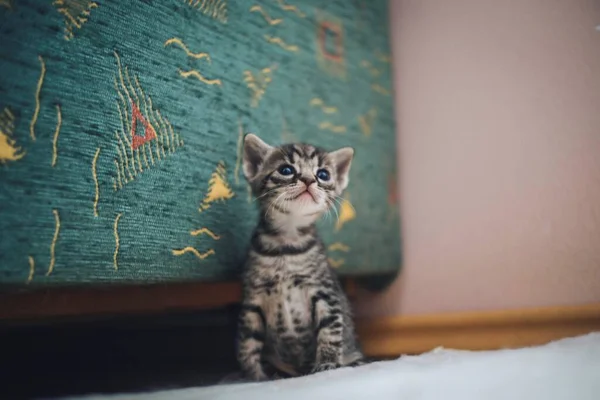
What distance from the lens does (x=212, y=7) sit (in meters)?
1.04

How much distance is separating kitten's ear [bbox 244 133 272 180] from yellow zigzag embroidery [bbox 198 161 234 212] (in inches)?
2.2

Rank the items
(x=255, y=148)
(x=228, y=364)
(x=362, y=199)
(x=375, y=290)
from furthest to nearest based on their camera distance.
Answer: (x=375, y=290) → (x=362, y=199) → (x=228, y=364) → (x=255, y=148)

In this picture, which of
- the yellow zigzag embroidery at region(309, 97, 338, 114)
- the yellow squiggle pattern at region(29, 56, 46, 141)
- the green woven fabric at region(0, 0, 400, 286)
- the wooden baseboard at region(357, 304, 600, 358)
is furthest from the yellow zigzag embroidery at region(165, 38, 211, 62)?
the wooden baseboard at region(357, 304, 600, 358)

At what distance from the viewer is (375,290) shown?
150 centimetres

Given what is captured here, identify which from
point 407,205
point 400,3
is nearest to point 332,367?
point 407,205

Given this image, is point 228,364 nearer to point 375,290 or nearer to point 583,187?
point 375,290

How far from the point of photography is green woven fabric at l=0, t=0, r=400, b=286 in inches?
29.0

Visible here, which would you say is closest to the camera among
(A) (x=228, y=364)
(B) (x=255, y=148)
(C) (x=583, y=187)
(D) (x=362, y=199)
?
(C) (x=583, y=187)

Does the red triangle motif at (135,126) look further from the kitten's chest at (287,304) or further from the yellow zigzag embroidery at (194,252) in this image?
the kitten's chest at (287,304)

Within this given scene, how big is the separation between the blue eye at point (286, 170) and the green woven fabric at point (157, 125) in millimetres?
139

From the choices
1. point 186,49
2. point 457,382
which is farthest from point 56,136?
point 457,382

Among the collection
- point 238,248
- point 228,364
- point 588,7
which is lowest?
point 228,364

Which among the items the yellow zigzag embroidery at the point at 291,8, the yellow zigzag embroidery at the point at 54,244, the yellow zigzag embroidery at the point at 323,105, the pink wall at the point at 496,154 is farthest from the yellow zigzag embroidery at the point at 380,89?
the yellow zigzag embroidery at the point at 54,244

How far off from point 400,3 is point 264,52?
1.55 feet
